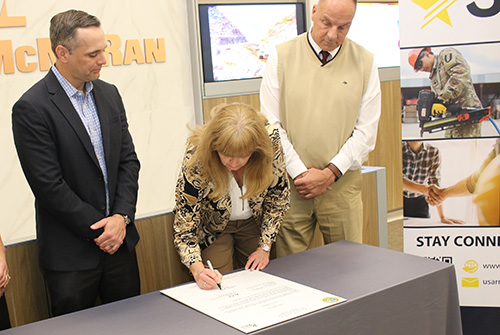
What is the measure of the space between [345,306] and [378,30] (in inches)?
155

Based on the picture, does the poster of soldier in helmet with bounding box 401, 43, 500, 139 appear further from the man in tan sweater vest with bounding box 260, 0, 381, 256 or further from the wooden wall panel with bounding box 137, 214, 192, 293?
the wooden wall panel with bounding box 137, 214, 192, 293

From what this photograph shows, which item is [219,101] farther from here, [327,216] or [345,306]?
[345,306]

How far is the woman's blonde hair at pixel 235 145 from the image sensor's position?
2.05 metres

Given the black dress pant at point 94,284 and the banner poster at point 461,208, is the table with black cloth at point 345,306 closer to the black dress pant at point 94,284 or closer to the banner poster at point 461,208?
the black dress pant at point 94,284

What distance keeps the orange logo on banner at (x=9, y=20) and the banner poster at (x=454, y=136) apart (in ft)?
7.13

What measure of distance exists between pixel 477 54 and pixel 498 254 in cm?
101

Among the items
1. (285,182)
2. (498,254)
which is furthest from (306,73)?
(498,254)

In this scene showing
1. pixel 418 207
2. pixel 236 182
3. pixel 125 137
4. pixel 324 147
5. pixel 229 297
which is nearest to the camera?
pixel 229 297

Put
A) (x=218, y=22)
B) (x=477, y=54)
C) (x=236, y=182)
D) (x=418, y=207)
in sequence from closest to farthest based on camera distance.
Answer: (x=236, y=182) < (x=477, y=54) < (x=418, y=207) < (x=218, y=22)

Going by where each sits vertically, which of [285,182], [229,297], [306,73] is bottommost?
[229,297]

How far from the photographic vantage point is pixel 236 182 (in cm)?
226

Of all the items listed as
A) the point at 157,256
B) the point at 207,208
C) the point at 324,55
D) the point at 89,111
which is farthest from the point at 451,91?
the point at 89,111

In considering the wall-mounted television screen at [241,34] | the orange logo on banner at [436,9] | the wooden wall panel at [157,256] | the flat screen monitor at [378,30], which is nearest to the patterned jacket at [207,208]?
the wooden wall panel at [157,256]

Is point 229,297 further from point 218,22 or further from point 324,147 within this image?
point 218,22
